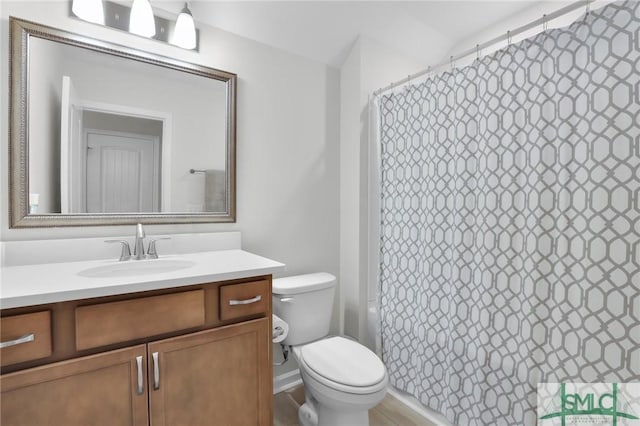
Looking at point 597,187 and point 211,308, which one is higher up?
point 597,187

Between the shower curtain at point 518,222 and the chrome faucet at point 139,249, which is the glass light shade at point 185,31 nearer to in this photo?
the chrome faucet at point 139,249

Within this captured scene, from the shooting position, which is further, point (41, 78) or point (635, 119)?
point (41, 78)

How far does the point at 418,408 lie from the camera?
181cm

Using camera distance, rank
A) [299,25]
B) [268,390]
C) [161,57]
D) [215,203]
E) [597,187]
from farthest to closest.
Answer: [299,25] < [215,203] < [161,57] < [268,390] < [597,187]

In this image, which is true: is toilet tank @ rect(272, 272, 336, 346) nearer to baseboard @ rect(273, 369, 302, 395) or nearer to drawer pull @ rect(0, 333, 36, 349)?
baseboard @ rect(273, 369, 302, 395)

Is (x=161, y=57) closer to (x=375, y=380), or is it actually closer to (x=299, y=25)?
(x=299, y=25)

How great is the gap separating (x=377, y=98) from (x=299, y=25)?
2.15ft

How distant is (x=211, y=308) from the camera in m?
1.20

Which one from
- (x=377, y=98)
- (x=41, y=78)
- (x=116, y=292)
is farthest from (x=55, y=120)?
(x=377, y=98)

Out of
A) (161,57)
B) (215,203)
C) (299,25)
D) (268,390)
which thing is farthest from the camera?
(299,25)

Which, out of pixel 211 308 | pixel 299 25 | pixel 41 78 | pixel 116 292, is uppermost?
pixel 299 25

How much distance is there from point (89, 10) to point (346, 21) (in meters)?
1.35

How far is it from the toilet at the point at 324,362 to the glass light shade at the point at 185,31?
1.35 m

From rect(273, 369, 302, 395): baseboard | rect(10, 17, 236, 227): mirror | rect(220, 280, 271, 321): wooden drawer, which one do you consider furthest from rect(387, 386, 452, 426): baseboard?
rect(10, 17, 236, 227): mirror
